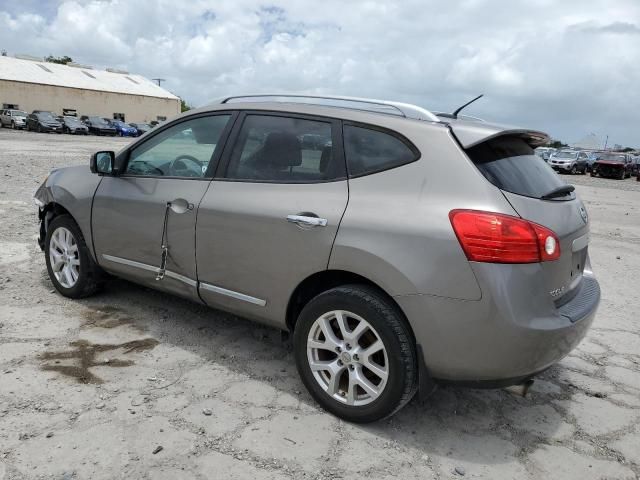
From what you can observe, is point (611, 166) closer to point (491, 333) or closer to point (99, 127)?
point (491, 333)

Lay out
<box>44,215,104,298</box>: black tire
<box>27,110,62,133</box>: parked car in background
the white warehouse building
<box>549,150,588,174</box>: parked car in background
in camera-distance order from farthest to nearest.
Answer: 1. the white warehouse building
2. <box>27,110,62,133</box>: parked car in background
3. <box>549,150,588,174</box>: parked car in background
4. <box>44,215,104,298</box>: black tire

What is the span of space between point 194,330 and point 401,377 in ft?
6.42

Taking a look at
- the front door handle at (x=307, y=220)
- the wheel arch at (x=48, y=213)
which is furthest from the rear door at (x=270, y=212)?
the wheel arch at (x=48, y=213)

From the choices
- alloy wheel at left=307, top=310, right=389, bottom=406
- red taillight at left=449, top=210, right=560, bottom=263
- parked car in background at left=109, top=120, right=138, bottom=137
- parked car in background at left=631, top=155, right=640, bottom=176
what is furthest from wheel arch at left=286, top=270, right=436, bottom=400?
parked car in background at left=109, top=120, right=138, bottom=137

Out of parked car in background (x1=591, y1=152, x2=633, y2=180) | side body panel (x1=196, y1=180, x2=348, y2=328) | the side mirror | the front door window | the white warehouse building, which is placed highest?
the white warehouse building

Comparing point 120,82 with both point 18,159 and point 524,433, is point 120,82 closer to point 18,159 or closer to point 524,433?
point 18,159

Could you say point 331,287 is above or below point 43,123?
below

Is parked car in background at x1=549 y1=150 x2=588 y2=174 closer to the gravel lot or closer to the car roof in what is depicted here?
the gravel lot

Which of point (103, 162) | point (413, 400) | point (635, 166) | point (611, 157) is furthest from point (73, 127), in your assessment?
point (413, 400)

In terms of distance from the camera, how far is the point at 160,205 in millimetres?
3770

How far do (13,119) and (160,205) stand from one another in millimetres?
45685

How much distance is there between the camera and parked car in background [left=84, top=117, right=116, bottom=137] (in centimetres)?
4500

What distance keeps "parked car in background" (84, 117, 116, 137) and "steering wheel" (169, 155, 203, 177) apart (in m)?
45.1

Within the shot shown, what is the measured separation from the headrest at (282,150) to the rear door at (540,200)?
103cm
